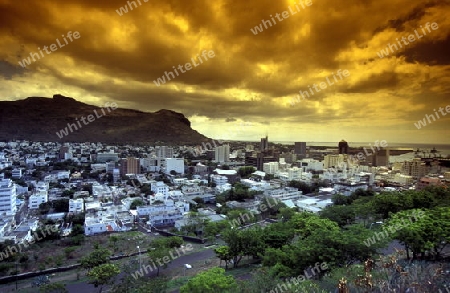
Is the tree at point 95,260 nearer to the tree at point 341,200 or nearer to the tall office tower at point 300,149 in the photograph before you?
the tree at point 341,200

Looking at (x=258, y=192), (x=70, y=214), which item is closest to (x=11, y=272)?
(x=70, y=214)

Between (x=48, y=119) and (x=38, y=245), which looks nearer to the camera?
(x=38, y=245)

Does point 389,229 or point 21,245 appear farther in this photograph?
point 21,245

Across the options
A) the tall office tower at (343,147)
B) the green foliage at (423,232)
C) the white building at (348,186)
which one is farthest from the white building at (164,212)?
the tall office tower at (343,147)

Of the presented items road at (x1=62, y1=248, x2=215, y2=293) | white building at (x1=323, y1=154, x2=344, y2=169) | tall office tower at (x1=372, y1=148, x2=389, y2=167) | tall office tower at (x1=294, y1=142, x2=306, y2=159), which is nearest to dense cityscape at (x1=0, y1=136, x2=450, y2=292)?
road at (x1=62, y1=248, x2=215, y2=293)

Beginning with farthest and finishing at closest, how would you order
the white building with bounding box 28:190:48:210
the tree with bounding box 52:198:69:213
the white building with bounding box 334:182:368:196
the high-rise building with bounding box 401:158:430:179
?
the high-rise building with bounding box 401:158:430:179 < the white building with bounding box 334:182:368:196 < the white building with bounding box 28:190:48:210 < the tree with bounding box 52:198:69:213

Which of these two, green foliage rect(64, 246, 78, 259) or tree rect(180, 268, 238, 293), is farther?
green foliage rect(64, 246, 78, 259)

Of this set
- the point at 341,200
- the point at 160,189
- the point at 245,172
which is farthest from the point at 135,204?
the point at 245,172

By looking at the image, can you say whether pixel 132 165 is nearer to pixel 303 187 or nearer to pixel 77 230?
pixel 77 230

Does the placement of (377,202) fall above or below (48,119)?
below

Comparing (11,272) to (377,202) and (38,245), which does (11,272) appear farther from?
(377,202)

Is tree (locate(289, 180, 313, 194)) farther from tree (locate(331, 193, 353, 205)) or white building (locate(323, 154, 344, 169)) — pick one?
white building (locate(323, 154, 344, 169))
